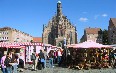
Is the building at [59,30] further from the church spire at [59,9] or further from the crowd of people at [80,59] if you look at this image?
the crowd of people at [80,59]

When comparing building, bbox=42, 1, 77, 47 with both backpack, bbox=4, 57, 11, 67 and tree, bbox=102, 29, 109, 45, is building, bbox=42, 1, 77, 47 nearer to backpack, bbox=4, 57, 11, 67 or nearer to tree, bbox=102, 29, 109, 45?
tree, bbox=102, 29, 109, 45

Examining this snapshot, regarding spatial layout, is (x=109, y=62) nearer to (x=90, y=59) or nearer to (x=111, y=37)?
(x=90, y=59)

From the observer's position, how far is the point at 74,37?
10156cm

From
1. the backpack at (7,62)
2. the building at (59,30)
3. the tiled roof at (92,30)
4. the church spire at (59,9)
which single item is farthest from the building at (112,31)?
the backpack at (7,62)

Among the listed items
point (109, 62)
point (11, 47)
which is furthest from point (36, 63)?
point (109, 62)

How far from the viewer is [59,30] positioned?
101m

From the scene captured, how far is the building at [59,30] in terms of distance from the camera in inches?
3969

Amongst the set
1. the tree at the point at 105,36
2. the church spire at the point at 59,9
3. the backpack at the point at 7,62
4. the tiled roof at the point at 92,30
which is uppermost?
the church spire at the point at 59,9

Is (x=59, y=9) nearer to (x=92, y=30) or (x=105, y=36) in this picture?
(x=105, y=36)

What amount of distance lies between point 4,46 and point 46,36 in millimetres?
75899

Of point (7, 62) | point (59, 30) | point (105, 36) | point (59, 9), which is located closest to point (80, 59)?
point (7, 62)

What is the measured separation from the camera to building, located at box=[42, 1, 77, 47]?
101 metres

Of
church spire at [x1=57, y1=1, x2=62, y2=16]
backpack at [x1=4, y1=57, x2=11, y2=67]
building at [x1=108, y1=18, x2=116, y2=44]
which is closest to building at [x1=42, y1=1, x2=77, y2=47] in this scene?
church spire at [x1=57, y1=1, x2=62, y2=16]

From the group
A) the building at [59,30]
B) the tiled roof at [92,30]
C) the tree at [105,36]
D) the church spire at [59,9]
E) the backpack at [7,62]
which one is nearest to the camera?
the backpack at [7,62]
